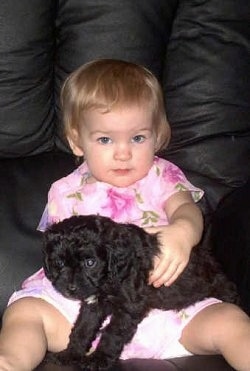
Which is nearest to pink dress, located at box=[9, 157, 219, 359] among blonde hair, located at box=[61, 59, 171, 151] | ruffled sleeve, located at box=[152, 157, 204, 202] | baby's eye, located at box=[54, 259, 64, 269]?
ruffled sleeve, located at box=[152, 157, 204, 202]

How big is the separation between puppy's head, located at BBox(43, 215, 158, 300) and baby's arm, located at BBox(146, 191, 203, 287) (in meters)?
0.08

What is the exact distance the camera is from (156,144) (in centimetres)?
171

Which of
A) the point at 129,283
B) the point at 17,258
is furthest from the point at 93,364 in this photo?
the point at 17,258

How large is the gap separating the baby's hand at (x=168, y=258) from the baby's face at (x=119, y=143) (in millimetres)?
169

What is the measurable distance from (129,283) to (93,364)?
6.6 inches

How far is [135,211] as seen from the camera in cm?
167

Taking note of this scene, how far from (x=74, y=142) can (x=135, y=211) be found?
223 mm

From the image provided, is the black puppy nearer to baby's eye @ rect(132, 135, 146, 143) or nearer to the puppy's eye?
the puppy's eye

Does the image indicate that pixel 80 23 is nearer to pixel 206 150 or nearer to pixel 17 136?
pixel 17 136

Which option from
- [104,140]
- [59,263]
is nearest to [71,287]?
[59,263]

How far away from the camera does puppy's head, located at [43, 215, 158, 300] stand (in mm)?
1327

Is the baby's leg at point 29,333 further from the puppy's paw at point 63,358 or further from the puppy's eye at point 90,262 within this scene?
the puppy's eye at point 90,262

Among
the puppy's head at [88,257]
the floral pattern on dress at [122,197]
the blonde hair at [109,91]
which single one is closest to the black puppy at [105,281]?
the puppy's head at [88,257]

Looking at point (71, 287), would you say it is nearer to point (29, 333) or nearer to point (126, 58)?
point (29, 333)
